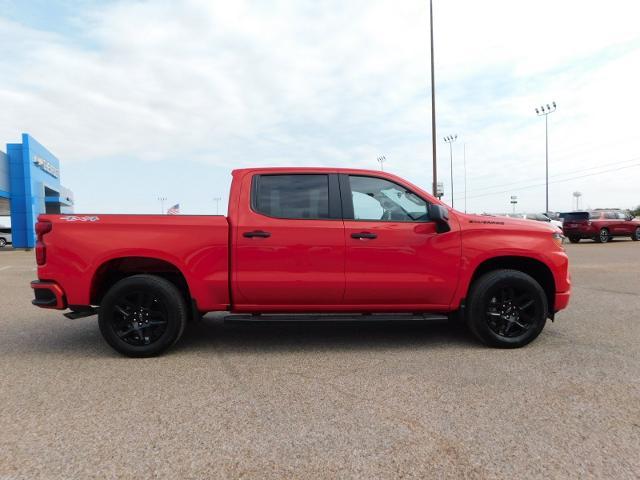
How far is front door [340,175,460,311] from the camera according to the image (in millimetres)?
4492

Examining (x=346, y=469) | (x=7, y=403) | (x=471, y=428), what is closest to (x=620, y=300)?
(x=471, y=428)

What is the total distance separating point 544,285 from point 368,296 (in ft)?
6.60

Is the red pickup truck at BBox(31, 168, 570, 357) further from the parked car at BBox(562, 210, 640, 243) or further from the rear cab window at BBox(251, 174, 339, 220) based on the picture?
the parked car at BBox(562, 210, 640, 243)

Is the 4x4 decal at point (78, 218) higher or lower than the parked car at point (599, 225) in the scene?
higher

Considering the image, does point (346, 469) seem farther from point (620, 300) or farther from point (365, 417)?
point (620, 300)

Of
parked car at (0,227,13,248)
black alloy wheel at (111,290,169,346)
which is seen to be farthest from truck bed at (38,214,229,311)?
parked car at (0,227,13,248)

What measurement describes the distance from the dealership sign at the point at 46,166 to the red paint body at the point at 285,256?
3250 cm

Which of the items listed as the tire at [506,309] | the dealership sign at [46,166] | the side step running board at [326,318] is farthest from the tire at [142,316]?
the dealership sign at [46,166]

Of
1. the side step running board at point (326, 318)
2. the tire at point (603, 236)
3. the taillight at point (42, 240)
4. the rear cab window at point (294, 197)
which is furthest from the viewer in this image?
the tire at point (603, 236)

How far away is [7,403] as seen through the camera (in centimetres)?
333

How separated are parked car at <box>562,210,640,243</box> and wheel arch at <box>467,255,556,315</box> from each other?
20.4 m

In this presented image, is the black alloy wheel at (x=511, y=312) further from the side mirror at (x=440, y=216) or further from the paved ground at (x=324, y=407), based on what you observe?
the side mirror at (x=440, y=216)

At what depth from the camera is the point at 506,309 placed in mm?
4711

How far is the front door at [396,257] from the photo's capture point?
14.7 feet
